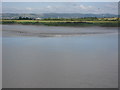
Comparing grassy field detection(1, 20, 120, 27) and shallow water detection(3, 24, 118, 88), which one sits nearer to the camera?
shallow water detection(3, 24, 118, 88)

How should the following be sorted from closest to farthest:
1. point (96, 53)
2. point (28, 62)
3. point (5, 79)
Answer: point (5, 79)
point (28, 62)
point (96, 53)

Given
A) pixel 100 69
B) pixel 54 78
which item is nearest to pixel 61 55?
pixel 100 69

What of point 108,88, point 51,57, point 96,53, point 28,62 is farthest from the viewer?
point 96,53

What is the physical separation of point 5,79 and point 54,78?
109cm

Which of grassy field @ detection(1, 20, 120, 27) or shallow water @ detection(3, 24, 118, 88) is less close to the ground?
grassy field @ detection(1, 20, 120, 27)

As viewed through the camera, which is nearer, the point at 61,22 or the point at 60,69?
the point at 60,69

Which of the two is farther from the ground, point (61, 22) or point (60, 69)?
point (61, 22)

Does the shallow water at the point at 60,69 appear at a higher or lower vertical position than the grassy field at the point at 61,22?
lower

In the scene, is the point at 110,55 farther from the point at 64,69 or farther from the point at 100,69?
the point at 64,69

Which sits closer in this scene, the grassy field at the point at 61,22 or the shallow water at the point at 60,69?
the shallow water at the point at 60,69

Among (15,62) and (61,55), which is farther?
(61,55)

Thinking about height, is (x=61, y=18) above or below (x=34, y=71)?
above

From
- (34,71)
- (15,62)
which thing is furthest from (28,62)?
(34,71)

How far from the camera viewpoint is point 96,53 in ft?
22.6
